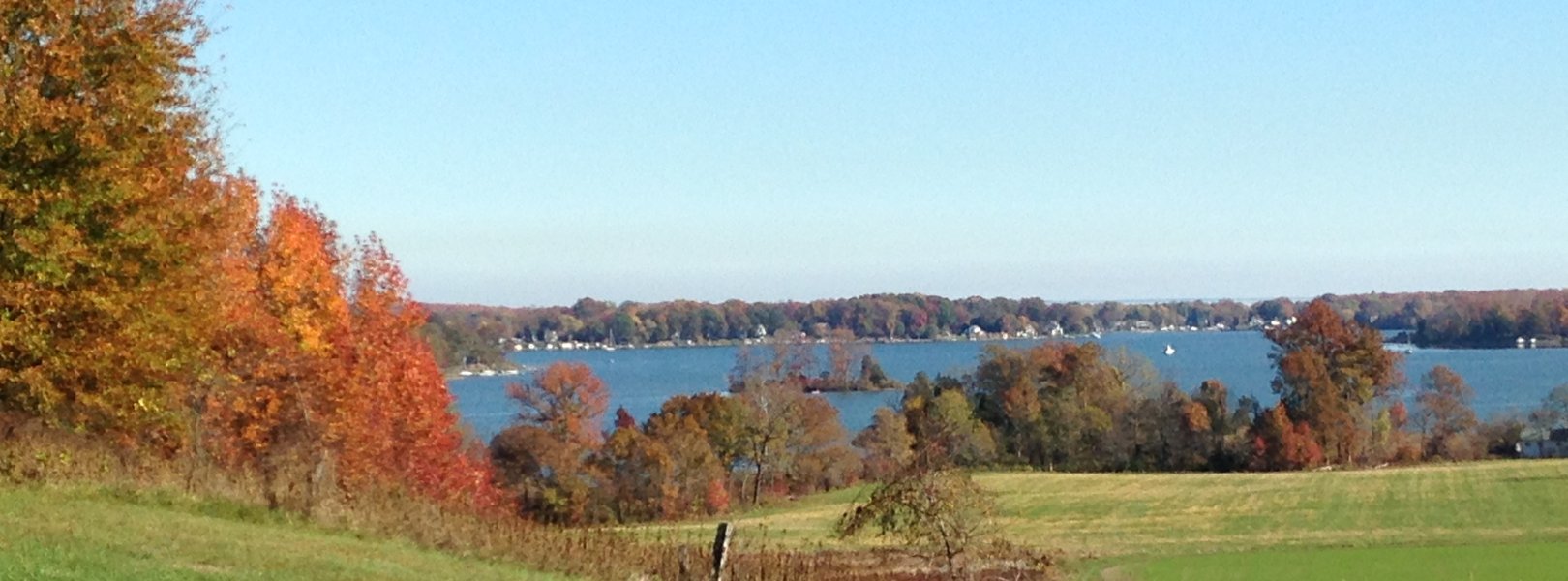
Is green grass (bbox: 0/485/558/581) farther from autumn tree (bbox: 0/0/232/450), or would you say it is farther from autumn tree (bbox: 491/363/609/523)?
autumn tree (bbox: 491/363/609/523)

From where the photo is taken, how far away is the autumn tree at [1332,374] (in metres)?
80.9

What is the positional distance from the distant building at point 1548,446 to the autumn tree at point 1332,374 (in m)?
8.10

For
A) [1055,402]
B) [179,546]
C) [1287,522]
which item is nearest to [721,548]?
[179,546]

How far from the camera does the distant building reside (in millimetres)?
80312

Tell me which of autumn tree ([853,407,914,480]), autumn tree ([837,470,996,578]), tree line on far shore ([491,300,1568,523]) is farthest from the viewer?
autumn tree ([853,407,914,480])

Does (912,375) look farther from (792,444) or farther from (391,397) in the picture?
(391,397)

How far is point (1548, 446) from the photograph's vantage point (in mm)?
81500

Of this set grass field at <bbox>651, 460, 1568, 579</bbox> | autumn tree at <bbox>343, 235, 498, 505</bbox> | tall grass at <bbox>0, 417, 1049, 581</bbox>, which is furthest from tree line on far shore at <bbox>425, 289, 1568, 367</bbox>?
tall grass at <bbox>0, 417, 1049, 581</bbox>

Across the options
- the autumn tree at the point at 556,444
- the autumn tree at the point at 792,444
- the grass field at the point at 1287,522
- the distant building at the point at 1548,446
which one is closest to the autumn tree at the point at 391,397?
the grass field at the point at 1287,522

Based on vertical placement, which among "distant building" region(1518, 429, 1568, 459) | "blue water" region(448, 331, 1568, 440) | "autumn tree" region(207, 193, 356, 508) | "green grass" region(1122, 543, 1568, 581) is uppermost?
"autumn tree" region(207, 193, 356, 508)

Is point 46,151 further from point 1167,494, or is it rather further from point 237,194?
point 1167,494

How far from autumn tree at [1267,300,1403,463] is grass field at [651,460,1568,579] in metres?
10.9

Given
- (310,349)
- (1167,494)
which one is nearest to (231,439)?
(310,349)

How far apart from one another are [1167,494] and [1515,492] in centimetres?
1212
